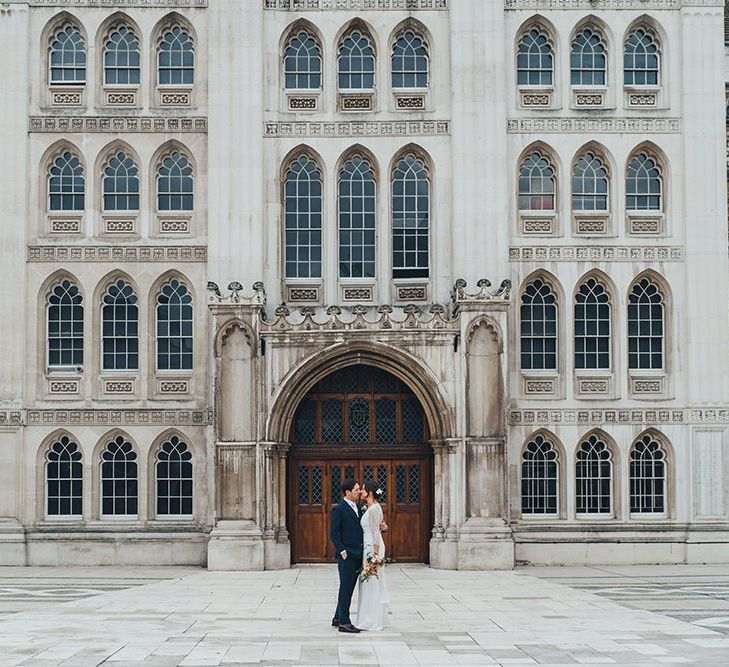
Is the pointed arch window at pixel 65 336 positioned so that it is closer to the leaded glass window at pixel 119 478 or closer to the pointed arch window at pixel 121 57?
the leaded glass window at pixel 119 478

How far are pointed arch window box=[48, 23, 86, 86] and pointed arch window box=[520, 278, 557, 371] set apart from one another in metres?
12.6

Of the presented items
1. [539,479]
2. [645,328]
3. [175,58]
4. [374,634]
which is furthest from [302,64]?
[374,634]

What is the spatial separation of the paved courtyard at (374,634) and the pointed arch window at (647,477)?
104 inches

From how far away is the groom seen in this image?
763 inches

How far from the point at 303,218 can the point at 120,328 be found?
5.37 metres

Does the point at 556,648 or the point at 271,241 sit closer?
the point at 556,648

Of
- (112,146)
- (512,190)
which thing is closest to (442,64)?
(512,190)

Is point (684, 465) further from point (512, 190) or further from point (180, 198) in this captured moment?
point (180, 198)

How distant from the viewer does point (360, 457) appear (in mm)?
31953

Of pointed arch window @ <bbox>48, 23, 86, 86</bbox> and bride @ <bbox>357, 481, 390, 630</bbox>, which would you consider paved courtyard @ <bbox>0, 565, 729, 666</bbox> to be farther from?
pointed arch window @ <bbox>48, 23, 86, 86</bbox>

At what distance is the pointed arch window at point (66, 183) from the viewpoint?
32594 mm

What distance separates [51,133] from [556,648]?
20.4m

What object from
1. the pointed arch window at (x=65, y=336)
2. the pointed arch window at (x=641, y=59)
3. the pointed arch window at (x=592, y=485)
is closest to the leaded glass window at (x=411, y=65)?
the pointed arch window at (x=641, y=59)

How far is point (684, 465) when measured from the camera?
32.0 metres
